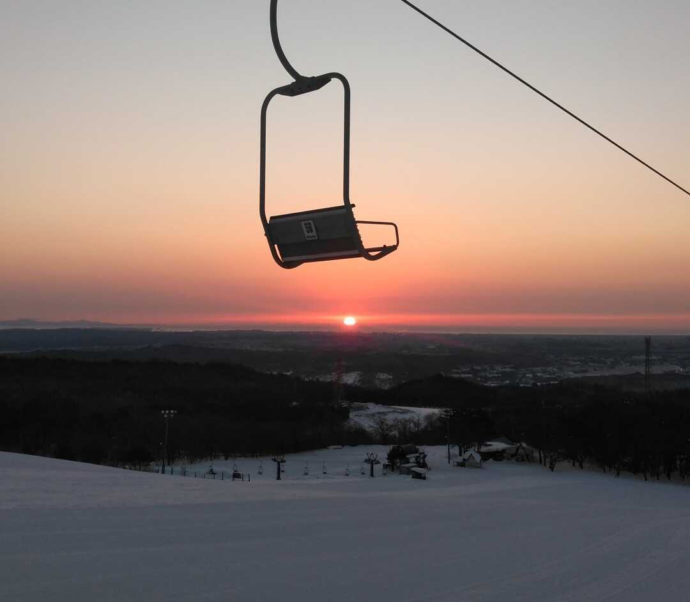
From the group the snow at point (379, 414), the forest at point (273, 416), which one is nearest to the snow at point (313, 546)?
the forest at point (273, 416)

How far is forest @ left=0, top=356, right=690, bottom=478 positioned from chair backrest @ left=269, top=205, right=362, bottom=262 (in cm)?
3408

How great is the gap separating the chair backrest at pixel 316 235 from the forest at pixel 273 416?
34.1 m

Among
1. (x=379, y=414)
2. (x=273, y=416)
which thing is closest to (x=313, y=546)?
(x=273, y=416)

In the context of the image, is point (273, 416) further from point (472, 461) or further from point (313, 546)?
point (313, 546)

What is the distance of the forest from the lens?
35.9m

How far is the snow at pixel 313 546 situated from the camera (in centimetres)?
802

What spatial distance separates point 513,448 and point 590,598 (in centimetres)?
3476

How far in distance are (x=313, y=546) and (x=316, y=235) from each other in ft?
28.2

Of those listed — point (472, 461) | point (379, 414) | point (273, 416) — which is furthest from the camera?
point (379, 414)

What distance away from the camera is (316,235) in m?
2.94

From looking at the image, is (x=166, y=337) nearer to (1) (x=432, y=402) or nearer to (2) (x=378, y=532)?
(1) (x=432, y=402)

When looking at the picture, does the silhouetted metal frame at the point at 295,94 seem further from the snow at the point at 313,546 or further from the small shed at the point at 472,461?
the small shed at the point at 472,461

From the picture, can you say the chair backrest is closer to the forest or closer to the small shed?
the forest

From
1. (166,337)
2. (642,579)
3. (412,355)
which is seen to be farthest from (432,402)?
(166,337)
